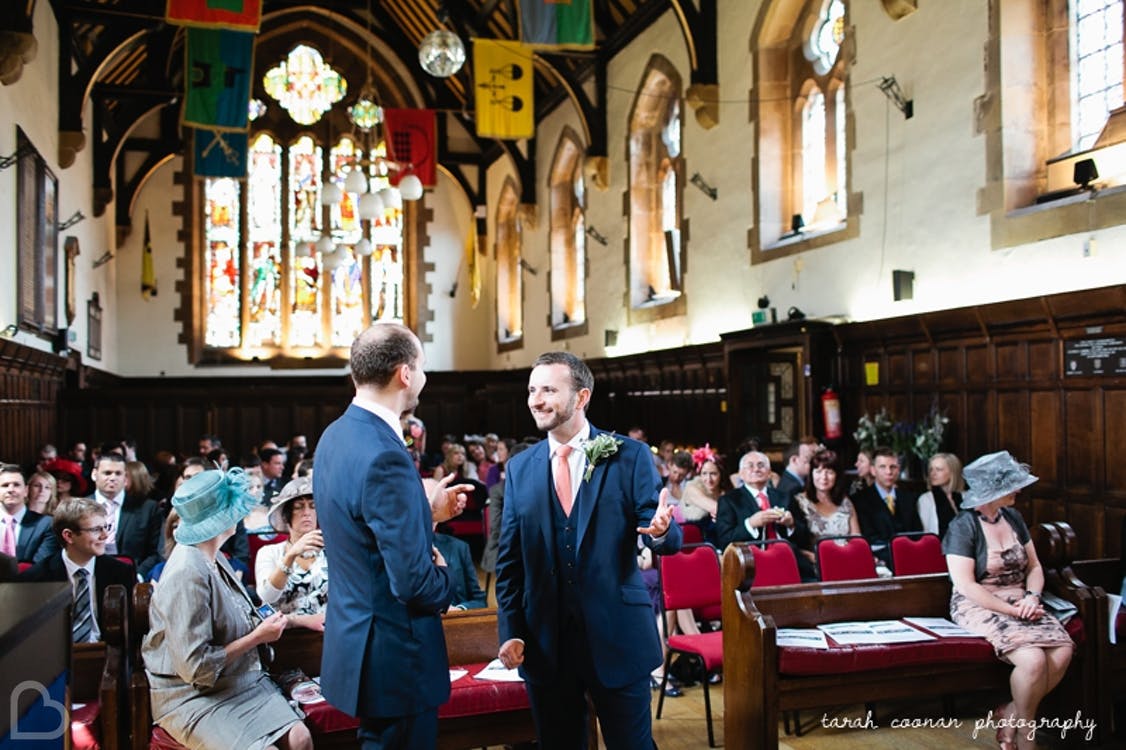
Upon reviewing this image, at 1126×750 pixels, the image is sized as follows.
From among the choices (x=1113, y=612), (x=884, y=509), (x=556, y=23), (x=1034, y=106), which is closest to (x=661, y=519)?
(x=1113, y=612)

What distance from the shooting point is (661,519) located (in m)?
2.41

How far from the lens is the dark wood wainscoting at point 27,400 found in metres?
10.1

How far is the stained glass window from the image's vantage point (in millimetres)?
6602

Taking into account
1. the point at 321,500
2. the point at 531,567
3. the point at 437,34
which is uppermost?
the point at 437,34

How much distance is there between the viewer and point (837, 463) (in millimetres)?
5422

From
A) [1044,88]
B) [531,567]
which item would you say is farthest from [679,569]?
[1044,88]

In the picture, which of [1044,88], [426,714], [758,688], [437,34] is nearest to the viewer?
[426,714]

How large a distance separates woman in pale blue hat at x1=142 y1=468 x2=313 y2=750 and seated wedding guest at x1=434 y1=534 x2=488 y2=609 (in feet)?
5.10

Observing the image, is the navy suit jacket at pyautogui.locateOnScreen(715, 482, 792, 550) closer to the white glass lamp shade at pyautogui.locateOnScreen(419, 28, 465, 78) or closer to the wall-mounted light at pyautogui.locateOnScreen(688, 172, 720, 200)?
the white glass lamp shade at pyautogui.locateOnScreen(419, 28, 465, 78)

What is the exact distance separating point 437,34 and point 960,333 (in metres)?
5.38

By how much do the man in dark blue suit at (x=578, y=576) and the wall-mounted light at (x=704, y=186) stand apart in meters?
9.00

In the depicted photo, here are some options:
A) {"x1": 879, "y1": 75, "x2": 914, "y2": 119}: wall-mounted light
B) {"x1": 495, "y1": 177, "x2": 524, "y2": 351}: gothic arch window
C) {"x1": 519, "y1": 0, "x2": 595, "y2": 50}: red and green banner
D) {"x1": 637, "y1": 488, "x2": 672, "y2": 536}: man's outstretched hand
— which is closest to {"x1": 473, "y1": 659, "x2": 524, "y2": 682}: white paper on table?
{"x1": 637, "y1": 488, "x2": 672, "y2": 536}: man's outstretched hand

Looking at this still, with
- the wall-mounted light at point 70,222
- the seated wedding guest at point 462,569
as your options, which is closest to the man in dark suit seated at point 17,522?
the seated wedding guest at point 462,569

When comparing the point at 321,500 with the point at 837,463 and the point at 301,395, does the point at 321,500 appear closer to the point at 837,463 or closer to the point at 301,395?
the point at 837,463
